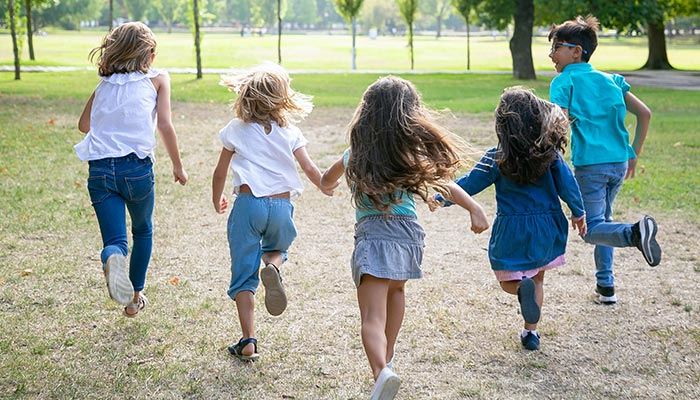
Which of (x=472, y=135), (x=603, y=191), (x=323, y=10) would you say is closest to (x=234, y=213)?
(x=603, y=191)

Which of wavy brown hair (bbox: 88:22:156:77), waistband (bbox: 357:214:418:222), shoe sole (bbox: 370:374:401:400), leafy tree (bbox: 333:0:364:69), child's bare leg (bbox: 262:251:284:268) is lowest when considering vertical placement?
shoe sole (bbox: 370:374:401:400)

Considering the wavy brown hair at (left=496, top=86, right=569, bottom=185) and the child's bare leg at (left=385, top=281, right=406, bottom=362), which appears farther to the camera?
the wavy brown hair at (left=496, top=86, right=569, bottom=185)

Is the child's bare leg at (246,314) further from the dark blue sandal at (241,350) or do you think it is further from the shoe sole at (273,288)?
the shoe sole at (273,288)

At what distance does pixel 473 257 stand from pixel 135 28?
3.70 m

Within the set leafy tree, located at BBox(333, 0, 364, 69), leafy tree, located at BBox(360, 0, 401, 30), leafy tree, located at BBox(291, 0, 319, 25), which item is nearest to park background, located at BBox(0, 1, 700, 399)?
leafy tree, located at BBox(333, 0, 364, 69)

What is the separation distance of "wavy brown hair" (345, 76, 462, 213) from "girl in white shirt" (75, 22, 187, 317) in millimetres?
1307

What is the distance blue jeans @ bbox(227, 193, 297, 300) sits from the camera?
Answer: 4816mm

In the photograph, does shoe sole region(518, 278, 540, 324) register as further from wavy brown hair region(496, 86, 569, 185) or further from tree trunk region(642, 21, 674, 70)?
tree trunk region(642, 21, 674, 70)

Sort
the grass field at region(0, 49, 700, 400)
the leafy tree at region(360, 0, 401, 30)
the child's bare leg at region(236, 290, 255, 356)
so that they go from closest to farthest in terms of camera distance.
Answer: the grass field at region(0, 49, 700, 400) < the child's bare leg at region(236, 290, 255, 356) < the leafy tree at region(360, 0, 401, 30)

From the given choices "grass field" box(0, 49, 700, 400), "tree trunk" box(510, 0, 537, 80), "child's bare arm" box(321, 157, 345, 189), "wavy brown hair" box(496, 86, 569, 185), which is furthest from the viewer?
"tree trunk" box(510, 0, 537, 80)

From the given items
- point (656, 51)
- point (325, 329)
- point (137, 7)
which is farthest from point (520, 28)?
point (137, 7)

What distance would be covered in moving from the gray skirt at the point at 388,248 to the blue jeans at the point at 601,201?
5.71 ft

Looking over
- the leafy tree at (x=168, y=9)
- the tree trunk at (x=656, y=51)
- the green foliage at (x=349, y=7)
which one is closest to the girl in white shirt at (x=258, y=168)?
the tree trunk at (x=656, y=51)

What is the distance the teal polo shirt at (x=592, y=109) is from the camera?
19.1 feet
